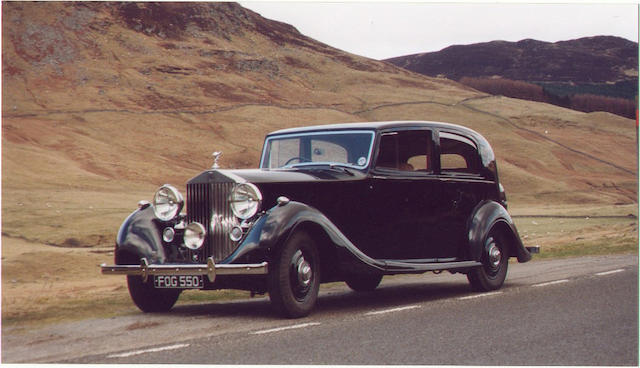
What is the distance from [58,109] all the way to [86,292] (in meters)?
51.4

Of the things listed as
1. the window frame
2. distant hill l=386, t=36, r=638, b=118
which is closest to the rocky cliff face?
distant hill l=386, t=36, r=638, b=118

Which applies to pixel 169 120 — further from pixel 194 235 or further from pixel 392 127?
pixel 194 235

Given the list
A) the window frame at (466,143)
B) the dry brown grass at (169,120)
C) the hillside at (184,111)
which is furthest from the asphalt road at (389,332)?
the hillside at (184,111)

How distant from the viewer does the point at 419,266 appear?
9195 millimetres

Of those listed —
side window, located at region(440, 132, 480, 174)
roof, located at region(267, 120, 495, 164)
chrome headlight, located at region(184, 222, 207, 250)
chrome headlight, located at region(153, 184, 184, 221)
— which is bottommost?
chrome headlight, located at region(184, 222, 207, 250)

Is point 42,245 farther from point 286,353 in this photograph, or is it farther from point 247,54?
point 247,54

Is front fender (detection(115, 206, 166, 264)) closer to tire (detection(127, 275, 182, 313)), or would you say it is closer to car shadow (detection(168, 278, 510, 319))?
tire (detection(127, 275, 182, 313))

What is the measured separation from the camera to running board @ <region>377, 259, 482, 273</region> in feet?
29.1

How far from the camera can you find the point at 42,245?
2005cm

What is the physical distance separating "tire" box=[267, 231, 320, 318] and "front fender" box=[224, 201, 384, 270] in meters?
0.11

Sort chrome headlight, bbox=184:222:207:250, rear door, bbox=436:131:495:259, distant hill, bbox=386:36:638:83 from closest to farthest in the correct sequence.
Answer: chrome headlight, bbox=184:222:207:250 → rear door, bbox=436:131:495:259 → distant hill, bbox=386:36:638:83

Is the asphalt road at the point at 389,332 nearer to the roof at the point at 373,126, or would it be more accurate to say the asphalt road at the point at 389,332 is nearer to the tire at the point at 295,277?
the tire at the point at 295,277

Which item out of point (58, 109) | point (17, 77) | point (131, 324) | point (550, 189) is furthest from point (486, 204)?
point (17, 77)

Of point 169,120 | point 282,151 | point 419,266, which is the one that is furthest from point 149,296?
point 169,120
